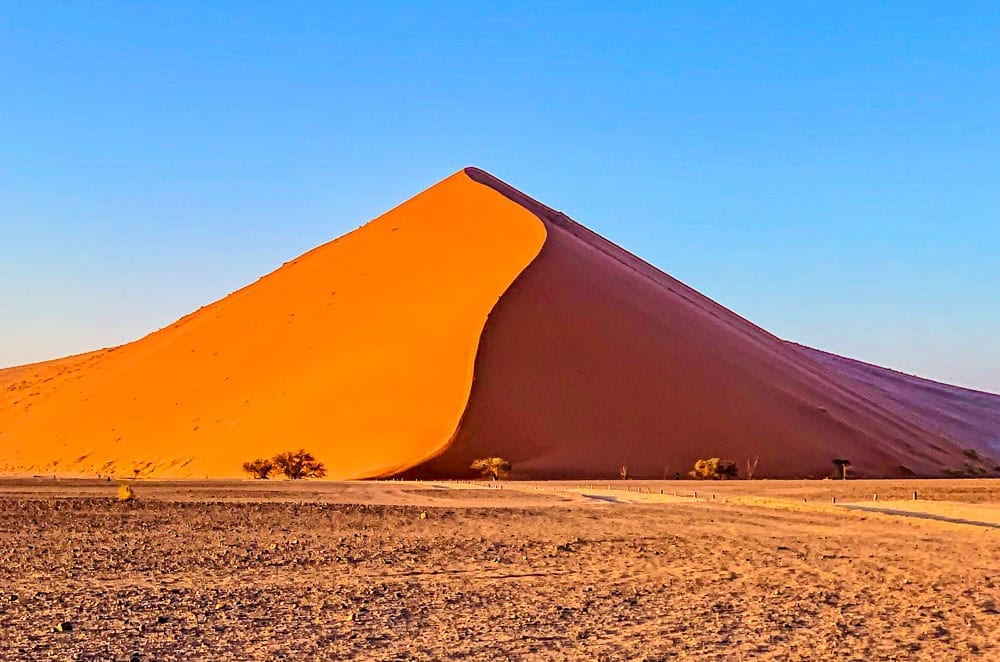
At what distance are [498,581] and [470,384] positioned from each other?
2751 cm

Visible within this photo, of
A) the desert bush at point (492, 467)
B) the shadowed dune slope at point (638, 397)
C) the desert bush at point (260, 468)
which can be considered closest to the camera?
the desert bush at point (492, 467)

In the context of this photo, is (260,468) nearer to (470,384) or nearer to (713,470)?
(470,384)

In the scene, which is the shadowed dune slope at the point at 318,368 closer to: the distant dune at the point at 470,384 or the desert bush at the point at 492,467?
the distant dune at the point at 470,384

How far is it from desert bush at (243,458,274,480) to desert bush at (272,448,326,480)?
9.2 inches

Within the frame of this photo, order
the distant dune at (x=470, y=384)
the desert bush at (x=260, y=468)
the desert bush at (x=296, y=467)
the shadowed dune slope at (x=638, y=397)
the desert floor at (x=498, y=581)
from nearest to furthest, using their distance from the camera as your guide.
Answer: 1. the desert floor at (x=498, y=581)
2. the desert bush at (x=296, y=467)
3. the desert bush at (x=260, y=468)
4. the shadowed dune slope at (x=638, y=397)
5. the distant dune at (x=470, y=384)

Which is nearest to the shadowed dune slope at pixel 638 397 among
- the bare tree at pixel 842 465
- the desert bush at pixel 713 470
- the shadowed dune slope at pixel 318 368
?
the bare tree at pixel 842 465

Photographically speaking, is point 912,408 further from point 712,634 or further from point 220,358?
point 712,634

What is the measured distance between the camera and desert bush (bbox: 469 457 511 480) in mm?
33500

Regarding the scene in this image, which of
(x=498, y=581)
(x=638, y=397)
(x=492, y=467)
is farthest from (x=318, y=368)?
(x=498, y=581)

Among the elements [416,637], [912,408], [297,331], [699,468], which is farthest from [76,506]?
[912,408]

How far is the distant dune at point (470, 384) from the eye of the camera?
37.4m

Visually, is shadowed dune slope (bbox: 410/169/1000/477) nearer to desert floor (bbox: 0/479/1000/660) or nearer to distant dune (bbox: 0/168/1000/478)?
distant dune (bbox: 0/168/1000/478)

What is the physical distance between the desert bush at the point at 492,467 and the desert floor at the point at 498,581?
12900 mm

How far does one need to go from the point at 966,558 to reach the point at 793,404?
31670 millimetres
